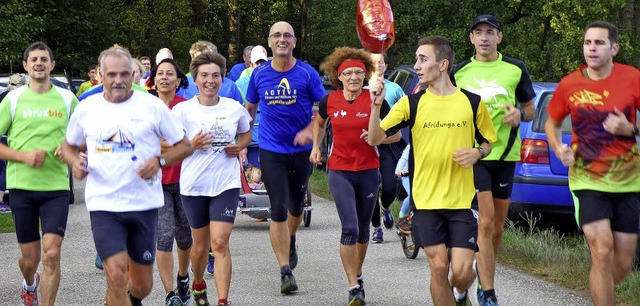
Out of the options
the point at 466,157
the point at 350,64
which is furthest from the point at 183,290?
the point at 466,157

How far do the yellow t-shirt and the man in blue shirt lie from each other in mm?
2831

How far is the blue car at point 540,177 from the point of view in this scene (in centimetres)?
1312

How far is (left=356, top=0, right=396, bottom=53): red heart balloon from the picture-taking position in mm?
8719

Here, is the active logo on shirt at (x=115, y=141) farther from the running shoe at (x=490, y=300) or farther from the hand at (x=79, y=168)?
the running shoe at (x=490, y=300)

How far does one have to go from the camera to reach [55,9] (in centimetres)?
4088

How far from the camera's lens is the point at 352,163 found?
405 inches

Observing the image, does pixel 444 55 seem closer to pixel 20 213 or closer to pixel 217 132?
pixel 217 132

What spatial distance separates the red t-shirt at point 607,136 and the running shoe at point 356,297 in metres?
2.30

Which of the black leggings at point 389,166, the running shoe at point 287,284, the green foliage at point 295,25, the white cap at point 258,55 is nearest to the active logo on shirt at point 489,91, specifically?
the running shoe at point 287,284

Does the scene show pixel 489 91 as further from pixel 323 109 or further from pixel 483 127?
pixel 323 109

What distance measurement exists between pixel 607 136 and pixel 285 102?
3.45 m

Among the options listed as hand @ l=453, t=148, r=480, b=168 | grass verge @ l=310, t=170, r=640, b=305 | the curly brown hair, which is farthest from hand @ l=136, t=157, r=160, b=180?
grass verge @ l=310, t=170, r=640, b=305

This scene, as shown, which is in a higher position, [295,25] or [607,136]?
[607,136]

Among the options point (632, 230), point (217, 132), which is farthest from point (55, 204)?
point (632, 230)
